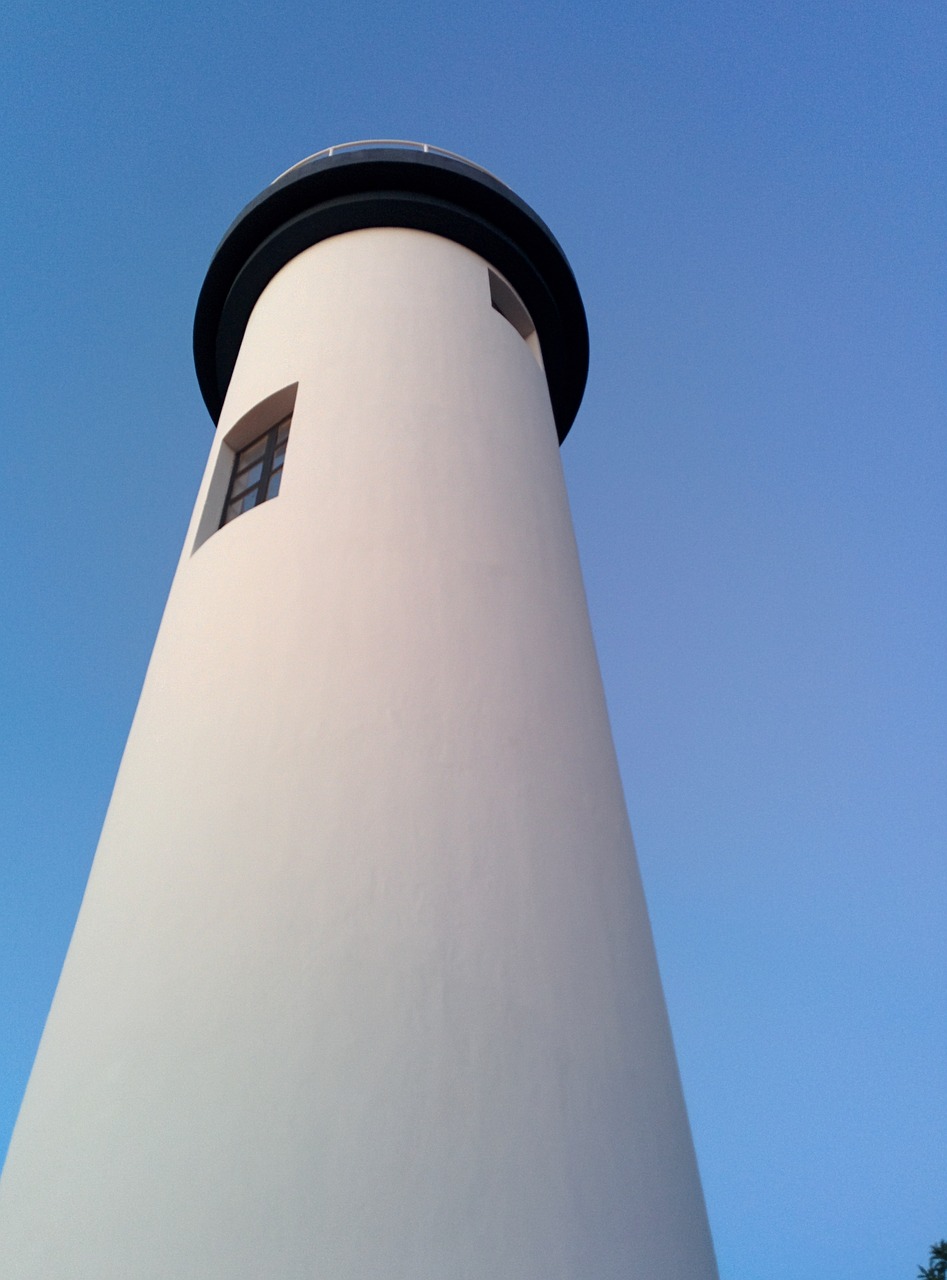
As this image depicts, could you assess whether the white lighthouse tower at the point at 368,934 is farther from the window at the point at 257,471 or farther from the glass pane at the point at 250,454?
the glass pane at the point at 250,454

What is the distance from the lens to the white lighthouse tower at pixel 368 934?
115 inches

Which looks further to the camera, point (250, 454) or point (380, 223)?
point (380, 223)

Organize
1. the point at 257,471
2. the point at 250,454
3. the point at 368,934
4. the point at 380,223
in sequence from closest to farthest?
the point at 368,934 → the point at 257,471 → the point at 250,454 → the point at 380,223

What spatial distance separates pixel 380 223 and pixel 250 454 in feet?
9.19

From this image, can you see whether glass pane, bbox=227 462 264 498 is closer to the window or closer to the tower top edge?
the window

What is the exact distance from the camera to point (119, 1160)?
306cm

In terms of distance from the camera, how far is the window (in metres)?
6.27

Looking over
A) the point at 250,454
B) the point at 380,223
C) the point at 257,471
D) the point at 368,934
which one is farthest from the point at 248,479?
the point at 368,934

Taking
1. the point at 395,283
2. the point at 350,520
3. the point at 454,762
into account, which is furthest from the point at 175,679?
the point at 395,283

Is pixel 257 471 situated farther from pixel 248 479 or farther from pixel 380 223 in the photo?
pixel 380 223

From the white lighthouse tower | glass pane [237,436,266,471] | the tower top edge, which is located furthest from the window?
the tower top edge

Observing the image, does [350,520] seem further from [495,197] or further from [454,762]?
[495,197]

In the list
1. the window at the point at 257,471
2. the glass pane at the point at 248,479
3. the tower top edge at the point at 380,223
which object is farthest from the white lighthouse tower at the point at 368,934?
the tower top edge at the point at 380,223

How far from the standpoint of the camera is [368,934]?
3.40 metres
